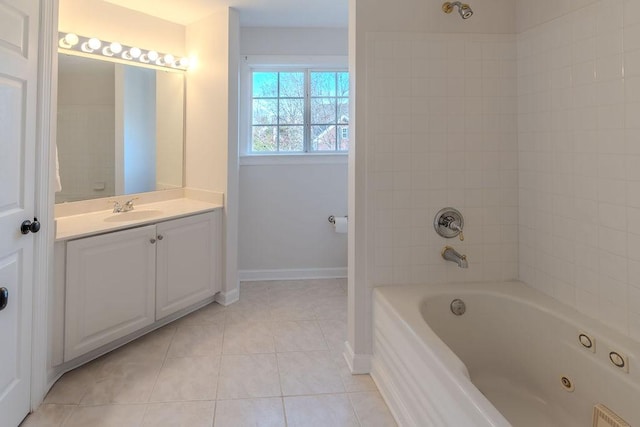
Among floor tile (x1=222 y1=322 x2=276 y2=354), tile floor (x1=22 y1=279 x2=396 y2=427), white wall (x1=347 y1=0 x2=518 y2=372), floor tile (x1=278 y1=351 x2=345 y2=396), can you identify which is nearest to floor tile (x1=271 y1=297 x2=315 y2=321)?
tile floor (x1=22 y1=279 x2=396 y2=427)

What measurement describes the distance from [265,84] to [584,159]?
289 centimetres

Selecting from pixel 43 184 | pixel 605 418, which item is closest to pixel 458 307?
pixel 605 418

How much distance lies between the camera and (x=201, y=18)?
327cm

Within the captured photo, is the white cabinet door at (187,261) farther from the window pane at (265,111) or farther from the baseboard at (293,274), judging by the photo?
the window pane at (265,111)

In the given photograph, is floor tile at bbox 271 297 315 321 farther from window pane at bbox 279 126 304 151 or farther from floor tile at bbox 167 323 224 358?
window pane at bbox 279 126 304 151

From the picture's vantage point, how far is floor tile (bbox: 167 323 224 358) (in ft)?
7.95

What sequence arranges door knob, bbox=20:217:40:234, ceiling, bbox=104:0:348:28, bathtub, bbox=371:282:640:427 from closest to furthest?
bathtub, bbox=371:282:640:427
door knob, bbox=20:217:40:234
ceiling, bbox=104:0:348:28

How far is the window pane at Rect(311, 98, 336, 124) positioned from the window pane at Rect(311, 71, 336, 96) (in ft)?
0.22

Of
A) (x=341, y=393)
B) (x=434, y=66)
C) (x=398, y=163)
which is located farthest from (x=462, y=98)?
(x=341, y=393)

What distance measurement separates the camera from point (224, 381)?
2104 mm

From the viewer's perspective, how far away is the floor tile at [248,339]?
2461mm

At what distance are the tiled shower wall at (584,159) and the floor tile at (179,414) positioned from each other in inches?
69.6

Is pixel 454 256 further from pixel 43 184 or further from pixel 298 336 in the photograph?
pixel 43 184

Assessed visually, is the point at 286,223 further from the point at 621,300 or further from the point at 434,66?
the point at 621,300
